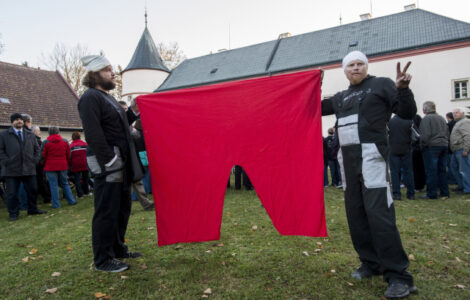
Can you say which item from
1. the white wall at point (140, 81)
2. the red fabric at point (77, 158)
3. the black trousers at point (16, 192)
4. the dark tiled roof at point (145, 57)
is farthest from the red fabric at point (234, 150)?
the dark tiled roof at point (145, 57)

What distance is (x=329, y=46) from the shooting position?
25828 mm

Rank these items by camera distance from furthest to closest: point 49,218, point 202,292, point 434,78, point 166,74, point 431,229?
point 166,74 < point 434,78 < point 49,218 < point 431,229 < point 202,292

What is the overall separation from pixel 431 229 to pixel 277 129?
117 inches

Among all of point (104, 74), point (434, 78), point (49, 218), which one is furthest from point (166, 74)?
point (104, 74)

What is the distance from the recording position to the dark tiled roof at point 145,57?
33.2m

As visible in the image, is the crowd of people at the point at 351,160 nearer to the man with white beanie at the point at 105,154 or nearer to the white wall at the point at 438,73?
the man with white beanie at the point at 105,154

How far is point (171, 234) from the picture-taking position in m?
3.23

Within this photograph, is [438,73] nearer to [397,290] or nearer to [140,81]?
[397,290]

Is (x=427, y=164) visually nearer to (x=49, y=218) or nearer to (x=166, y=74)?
(x=49, y=218)

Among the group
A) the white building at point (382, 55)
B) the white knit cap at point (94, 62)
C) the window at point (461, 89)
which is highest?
the white building at point (382, 55)

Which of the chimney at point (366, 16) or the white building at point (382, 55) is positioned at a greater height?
the chimney at point (366, 16)

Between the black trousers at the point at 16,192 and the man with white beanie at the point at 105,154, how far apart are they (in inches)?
183

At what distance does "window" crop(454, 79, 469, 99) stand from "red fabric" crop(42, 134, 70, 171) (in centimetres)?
2351

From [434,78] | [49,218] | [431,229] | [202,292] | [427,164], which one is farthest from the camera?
[434,78]
